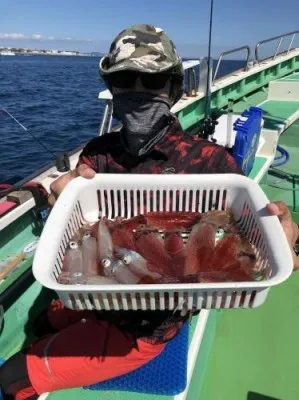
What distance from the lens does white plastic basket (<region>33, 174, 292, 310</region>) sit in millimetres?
1261

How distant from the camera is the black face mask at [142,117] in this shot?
71.9 inches

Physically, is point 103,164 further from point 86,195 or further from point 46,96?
point 46,96

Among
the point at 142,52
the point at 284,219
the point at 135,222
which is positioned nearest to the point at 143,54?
the point at 142,52

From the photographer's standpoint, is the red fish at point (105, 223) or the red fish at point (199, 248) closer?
the red fish at point (199, 248)

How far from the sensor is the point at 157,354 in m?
2.07

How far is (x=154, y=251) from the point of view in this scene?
5.60 ft

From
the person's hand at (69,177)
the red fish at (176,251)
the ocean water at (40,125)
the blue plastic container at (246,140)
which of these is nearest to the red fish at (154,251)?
the red fish at (176,251)

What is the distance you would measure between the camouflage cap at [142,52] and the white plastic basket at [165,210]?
1.83ft

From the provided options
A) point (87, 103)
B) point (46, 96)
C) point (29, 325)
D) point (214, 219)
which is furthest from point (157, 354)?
point (46, 96)

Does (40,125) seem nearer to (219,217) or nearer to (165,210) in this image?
(165,210)

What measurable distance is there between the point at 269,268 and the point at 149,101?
980 mm

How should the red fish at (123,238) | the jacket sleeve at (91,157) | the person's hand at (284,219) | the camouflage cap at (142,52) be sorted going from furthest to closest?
1. the jacket sleeve at (91,157)
2. the red fish at (123,238)
3. the camouflage cap at (142,52)
4. the person's hand at (284,219)

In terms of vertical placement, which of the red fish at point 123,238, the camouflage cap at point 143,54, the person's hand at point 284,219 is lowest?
the red fish at point 123,238

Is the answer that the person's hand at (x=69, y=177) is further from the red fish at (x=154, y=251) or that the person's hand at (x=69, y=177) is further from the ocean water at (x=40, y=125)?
the ocean water at (x=40, y=125)
